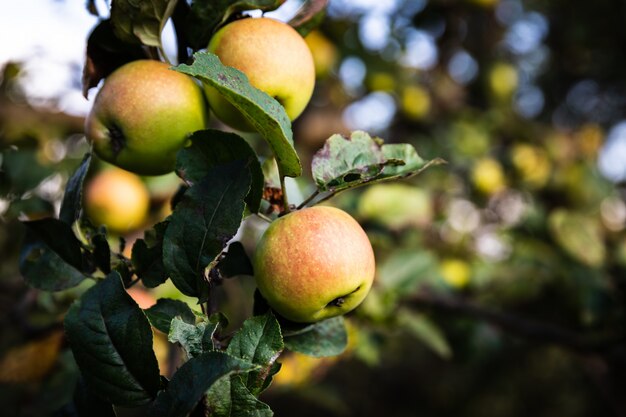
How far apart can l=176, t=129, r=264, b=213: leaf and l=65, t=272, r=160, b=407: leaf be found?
0.14 metres

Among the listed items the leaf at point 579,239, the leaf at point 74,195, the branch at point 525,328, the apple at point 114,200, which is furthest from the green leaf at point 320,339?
the leaf at point 579,239

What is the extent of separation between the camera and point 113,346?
57cm

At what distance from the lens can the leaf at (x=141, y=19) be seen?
623 millimetres

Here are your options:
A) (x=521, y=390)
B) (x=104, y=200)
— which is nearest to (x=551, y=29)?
(x=521, y=390)

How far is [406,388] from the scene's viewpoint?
5066mm

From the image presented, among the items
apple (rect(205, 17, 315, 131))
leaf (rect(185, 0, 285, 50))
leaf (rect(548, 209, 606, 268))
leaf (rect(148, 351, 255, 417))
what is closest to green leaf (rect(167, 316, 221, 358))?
leaf (rect(148, 351, 255, 417))

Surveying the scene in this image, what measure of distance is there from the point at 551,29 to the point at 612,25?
17.0 inches

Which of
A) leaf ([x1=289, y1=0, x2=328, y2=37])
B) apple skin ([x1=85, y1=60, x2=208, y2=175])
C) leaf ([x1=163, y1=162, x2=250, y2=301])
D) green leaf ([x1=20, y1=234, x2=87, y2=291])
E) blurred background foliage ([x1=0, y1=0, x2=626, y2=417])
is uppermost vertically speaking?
leaf ([x1=289, y1=0, x2=328, y2=37])

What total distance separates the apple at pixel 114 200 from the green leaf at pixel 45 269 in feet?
2.77

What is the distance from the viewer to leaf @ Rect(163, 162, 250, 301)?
1.86ft

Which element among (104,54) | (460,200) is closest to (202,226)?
(104,54)

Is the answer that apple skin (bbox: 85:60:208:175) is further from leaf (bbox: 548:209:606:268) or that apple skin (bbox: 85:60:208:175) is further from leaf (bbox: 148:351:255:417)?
leaf (bbox: 548:209:606:268)

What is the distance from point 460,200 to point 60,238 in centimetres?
210

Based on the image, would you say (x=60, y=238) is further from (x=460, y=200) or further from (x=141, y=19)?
(x=460, y=200)
